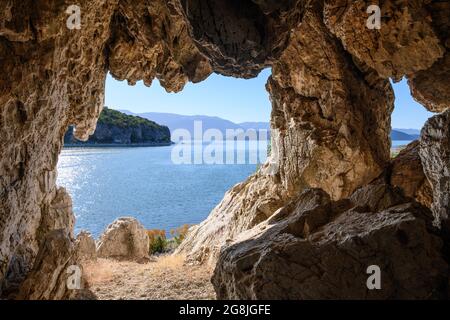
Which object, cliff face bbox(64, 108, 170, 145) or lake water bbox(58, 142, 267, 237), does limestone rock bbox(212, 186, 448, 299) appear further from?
cliff face bbox(64, 108, 170, 145)

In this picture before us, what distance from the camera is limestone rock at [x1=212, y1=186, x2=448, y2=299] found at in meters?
3.61

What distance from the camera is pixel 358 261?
381cm

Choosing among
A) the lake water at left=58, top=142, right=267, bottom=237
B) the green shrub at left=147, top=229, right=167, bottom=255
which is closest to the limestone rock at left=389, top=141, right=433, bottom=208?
the lake water at left=58, top=142, right=267, bottom=237

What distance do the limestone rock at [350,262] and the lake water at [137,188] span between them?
25234mm

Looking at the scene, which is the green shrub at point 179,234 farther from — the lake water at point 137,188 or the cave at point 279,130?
the lake water at point 137,188

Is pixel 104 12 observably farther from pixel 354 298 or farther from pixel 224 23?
pixel 354 298

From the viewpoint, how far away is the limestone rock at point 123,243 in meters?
14.9

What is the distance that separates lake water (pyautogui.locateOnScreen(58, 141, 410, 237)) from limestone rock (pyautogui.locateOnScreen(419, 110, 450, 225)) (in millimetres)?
24791

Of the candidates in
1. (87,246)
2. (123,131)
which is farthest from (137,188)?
(87,246)

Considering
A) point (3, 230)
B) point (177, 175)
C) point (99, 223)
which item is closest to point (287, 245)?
point (3, 230)

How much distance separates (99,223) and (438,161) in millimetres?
44627

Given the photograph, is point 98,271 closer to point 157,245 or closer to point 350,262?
point 350,262

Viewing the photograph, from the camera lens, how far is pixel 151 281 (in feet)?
34.0
